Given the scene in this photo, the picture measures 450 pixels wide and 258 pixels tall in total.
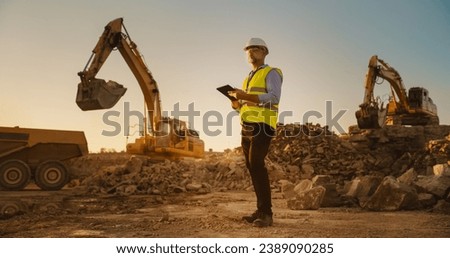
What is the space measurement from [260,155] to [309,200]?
5.55 feet

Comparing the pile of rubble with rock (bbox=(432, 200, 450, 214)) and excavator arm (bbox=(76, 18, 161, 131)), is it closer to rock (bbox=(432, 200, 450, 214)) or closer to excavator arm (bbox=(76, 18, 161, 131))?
rock (bbox=(432, 200, 450, 214))

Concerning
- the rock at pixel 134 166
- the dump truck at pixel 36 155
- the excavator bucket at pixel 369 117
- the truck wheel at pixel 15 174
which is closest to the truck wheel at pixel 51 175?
the dump truck at pixel 36 155

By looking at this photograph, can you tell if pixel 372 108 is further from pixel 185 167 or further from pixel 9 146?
pixel 9 146

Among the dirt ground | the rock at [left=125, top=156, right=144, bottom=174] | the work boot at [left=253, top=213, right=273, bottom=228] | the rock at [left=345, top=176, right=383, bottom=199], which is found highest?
the rock at [left=125, top=156, right=144, bottom=174]

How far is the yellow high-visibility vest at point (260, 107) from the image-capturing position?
3742 mm

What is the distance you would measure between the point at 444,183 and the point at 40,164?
858 centimetres

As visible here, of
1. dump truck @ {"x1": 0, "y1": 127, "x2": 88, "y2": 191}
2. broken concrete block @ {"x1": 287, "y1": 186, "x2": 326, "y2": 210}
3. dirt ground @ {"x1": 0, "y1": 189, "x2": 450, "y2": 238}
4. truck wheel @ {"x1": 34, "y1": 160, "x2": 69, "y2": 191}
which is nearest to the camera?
dirt ground @ {"x1": 0, "y1": 189, "x2": 450, "y2": 238}

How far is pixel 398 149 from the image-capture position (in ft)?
48.9

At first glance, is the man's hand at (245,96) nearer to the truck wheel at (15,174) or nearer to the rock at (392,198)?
the rock at (392,198)

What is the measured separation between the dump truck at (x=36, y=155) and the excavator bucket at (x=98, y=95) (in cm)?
129

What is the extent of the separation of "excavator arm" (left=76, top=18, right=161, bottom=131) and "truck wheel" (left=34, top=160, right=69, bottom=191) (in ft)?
5.21

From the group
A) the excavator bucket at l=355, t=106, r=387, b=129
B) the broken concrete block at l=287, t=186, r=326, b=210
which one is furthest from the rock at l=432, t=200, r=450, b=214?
the excavator bucket at l=355, t=106, r=387, b=129

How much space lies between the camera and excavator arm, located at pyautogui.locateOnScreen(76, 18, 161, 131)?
9.92 m

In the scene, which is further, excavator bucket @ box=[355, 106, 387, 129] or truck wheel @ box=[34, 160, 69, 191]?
excavator bucket @ box=[355, 106, 387, 129]
